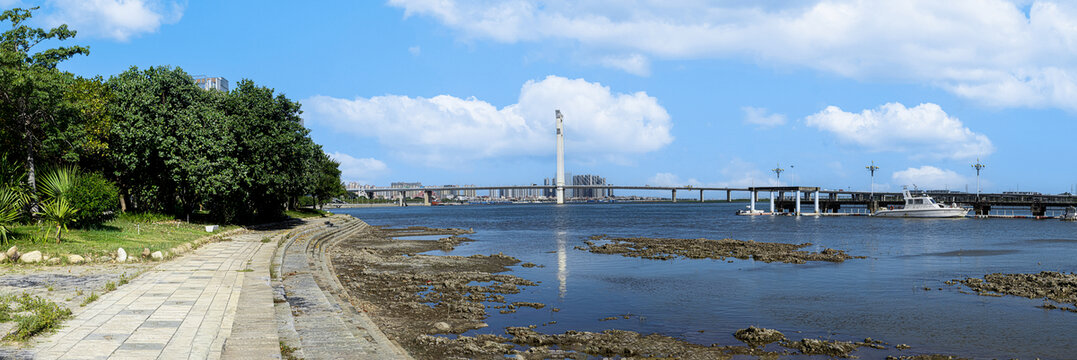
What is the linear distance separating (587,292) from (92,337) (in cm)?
1593

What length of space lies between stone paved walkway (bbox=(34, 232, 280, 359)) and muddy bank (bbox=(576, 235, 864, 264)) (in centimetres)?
2501

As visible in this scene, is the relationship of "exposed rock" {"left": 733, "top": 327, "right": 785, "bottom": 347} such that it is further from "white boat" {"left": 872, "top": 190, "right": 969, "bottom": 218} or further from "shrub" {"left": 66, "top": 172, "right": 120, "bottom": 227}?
"white boat" {"left": 872, "top": 190, "right": 969, "bottom": 218}

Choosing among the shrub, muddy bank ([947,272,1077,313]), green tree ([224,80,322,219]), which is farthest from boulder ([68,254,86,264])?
muddy bank ([947,272,1077,313])

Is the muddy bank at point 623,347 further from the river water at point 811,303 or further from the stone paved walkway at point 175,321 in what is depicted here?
the stone paved walkway at point 175,321

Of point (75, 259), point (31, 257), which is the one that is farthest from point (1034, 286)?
point (31, 257)

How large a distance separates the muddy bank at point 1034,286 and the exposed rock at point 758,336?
424 inches

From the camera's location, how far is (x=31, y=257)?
66.8 feet

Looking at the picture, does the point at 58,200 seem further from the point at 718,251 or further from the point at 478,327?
the point at 718,251

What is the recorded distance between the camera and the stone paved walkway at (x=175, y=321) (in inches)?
377

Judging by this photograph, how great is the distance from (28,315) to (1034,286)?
29.8 meters

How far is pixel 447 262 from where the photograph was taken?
110 feet

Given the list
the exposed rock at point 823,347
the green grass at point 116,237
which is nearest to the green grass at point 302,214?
the green grass at point 116,237

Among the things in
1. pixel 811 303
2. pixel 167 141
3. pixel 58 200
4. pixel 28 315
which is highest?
pixel 167 141

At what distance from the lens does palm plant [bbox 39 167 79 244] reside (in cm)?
2409
